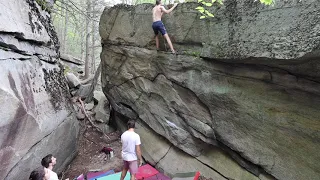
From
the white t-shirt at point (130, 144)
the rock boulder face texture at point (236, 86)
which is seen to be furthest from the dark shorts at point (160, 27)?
the white t-shirt at point (130, 144)

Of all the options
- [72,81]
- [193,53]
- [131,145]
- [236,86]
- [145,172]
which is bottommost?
[145,172]

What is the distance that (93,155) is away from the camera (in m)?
8.53

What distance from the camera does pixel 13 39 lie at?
5484mm

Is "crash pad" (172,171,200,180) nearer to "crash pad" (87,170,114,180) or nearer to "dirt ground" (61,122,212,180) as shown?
"dirt ground" (61,122,212,180)

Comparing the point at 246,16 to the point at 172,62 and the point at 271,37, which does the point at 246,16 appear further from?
the point at 172,62

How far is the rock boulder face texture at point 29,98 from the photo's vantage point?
466 cm

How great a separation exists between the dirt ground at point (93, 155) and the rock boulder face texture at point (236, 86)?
130 cm

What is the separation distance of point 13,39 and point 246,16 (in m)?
5.42

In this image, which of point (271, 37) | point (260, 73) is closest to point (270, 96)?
point (260, 73)

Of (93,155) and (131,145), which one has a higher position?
(131,145)

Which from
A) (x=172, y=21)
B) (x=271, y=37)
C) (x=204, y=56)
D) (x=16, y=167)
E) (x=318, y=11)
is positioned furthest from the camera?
(x=172, y=21)

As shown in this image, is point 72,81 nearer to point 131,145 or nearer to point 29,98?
point 29,98

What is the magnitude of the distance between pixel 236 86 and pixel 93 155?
581 centimetres

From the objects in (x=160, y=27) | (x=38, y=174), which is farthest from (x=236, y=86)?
(x=38, y=174)
